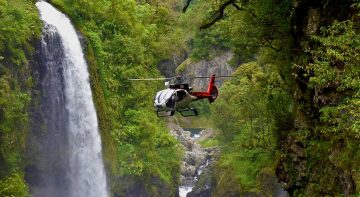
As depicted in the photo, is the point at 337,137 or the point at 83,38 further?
the point at 83,38

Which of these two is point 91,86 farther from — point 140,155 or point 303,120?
point 303,120

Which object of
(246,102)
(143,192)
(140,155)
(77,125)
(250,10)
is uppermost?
(250,10)

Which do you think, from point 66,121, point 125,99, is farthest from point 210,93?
point 125,99

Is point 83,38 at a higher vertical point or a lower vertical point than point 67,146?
higher

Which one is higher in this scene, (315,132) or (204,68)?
(204,68)

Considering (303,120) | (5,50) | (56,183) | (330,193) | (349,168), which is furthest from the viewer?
(56,183)

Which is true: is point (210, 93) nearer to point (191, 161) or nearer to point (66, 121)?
point (66, 121)

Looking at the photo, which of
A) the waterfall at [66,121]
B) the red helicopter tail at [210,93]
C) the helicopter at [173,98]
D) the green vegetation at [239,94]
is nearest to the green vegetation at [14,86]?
the green vegetation at [239,94]

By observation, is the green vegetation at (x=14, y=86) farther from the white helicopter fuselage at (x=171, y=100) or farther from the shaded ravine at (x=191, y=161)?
the shaded ravine at (x=191, y=161)

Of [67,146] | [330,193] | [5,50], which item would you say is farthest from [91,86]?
[330,193]
